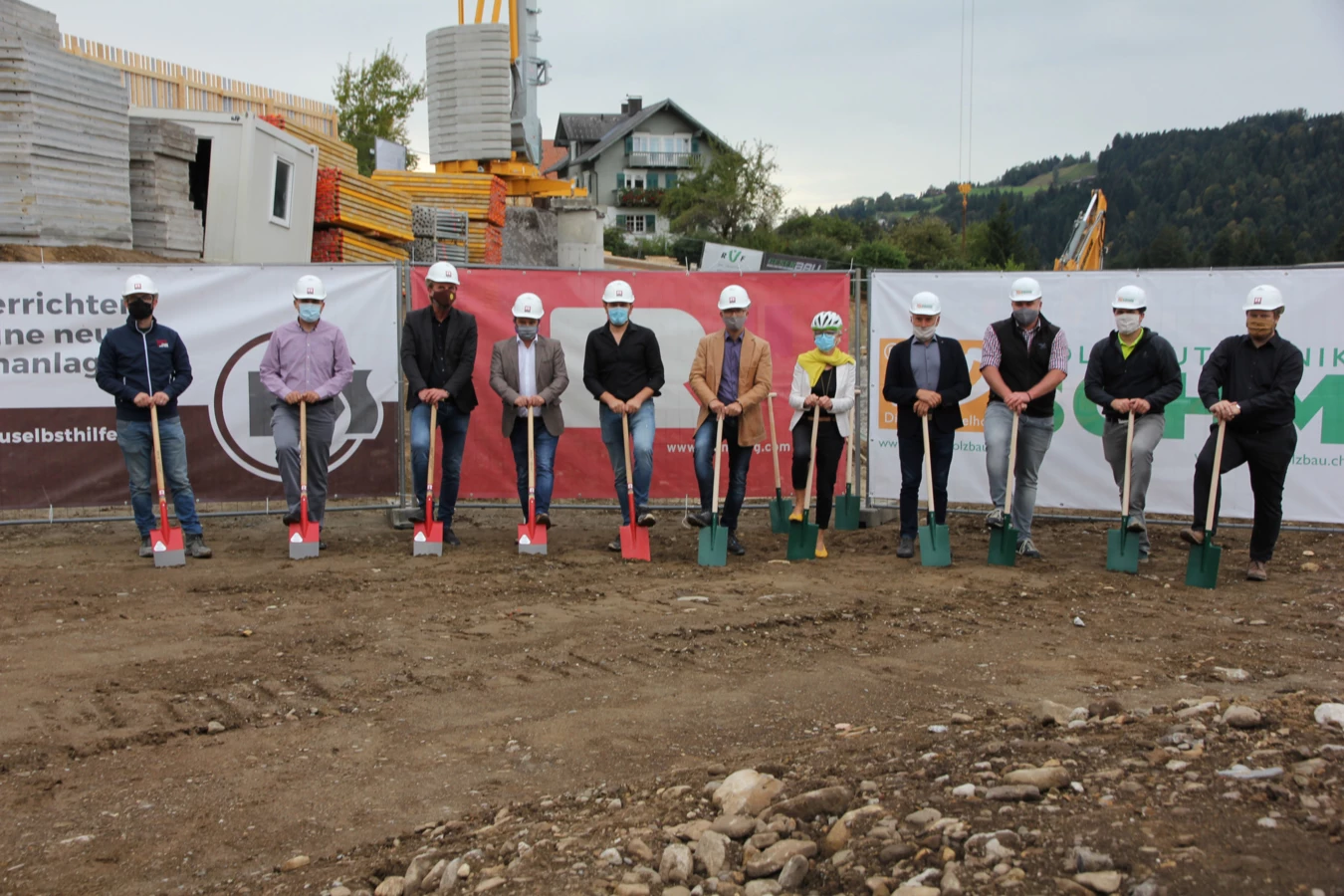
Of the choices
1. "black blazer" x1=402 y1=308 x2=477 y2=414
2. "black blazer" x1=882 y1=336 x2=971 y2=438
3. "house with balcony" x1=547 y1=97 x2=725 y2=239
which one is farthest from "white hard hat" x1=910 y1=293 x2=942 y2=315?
"house with balcony" x1=547 y1=97 x2=725 y2=239

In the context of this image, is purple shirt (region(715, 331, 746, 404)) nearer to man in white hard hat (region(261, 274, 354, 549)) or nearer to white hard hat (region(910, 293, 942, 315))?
white hard hat (region(910, 293, 942, 315))

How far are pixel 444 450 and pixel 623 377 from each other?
1622 millimetres

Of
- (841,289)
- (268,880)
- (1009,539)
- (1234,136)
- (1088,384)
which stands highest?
(1234,136)

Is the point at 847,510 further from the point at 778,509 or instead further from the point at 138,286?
the point at 138,286

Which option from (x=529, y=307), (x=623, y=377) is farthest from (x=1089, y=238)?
(x=529, y=307)

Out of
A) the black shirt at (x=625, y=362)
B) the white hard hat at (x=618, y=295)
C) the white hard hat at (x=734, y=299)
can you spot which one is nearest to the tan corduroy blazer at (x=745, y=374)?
the white hard hat at (x=734, y=299)

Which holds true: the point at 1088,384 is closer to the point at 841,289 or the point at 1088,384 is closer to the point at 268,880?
the point at 841,289

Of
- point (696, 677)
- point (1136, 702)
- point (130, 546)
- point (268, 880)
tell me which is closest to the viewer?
point (268, 880)

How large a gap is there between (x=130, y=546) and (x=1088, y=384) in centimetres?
794

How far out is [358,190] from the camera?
65.3 feet

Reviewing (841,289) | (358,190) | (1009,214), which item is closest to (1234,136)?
(1009,214)

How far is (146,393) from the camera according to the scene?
29.8ft

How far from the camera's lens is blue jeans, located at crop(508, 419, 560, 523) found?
9539 mm

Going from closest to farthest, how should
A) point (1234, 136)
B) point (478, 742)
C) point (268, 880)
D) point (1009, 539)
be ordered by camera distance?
point (268, 880) → point (478, 742) → point (1009, 539) → point (1234, 136)
